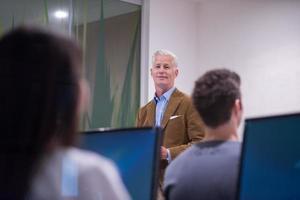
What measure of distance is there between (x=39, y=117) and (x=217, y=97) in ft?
2.64

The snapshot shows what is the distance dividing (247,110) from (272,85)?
393 millimetres

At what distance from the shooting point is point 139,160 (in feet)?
3.96

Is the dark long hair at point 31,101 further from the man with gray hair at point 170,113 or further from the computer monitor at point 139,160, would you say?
the man with gray hair at point 170,113

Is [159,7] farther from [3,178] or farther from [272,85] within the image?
[3,178]

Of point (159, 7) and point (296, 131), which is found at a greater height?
point (159, 7)

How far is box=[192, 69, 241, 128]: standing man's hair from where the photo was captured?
1504 mm

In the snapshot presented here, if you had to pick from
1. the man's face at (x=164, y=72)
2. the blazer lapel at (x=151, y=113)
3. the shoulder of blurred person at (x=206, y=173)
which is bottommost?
the shoulder of blurred person at (x=206, y=173)

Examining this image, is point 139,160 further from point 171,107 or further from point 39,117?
point 171,107

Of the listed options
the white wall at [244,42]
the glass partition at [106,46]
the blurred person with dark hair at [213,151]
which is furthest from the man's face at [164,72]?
the white wall at [244,42]

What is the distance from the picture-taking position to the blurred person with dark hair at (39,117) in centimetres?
84

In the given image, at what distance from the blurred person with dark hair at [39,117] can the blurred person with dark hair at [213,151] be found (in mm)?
592

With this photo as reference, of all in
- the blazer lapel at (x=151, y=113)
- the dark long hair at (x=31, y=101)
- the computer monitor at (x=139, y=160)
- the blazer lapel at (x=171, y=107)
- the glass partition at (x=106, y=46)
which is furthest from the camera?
the glass partition at (x=106, y=46)

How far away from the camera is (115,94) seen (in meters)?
4.74

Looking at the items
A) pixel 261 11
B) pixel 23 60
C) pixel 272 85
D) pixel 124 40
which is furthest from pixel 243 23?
pixel 23 60
